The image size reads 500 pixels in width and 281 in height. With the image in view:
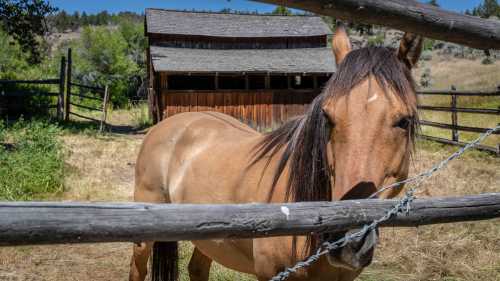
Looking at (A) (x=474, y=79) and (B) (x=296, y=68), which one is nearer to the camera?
(B) (x=296, y=68)

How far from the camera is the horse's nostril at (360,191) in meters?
1.73

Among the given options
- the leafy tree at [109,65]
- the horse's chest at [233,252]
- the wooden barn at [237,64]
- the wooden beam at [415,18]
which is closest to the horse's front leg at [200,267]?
the horse's chest at [233,252]

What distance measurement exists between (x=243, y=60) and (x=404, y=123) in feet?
64.6

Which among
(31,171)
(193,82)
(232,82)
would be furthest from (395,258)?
(193,82)

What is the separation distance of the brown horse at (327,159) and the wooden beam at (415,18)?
6.9 inches

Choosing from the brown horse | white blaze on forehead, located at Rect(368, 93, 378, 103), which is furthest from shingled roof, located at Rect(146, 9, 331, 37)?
white blaze on forehead, located at Rect(368, 93, 378, 103)

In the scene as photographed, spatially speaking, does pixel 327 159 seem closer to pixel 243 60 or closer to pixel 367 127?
pixel 367 127

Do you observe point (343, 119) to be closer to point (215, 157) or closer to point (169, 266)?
point (215, 157)

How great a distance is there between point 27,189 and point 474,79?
34.6 metres

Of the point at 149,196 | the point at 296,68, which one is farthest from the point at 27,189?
the point at 296,68

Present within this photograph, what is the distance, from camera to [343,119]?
5.96ft

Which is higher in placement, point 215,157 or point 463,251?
point 215,157

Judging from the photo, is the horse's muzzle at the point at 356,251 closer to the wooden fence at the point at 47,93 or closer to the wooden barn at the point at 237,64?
the wooden barn at the point at 237,64

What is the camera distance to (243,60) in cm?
2112
